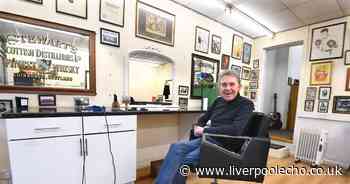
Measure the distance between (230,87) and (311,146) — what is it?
231cm

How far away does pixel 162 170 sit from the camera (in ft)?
4.88

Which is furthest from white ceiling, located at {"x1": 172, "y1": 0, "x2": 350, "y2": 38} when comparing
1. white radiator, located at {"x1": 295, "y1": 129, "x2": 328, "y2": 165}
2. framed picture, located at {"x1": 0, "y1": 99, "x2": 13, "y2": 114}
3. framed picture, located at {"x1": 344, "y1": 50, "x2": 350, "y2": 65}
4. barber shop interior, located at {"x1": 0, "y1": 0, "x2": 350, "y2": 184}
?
framed picture, located at {"x1": 0, "y1": 99, "x2": 13, "y2": 114}

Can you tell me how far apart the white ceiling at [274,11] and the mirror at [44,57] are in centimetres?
161

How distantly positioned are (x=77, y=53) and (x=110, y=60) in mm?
354

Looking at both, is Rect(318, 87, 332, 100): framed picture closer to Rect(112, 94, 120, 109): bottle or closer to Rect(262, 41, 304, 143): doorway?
Rect(262, 41, 304, 143): doorway

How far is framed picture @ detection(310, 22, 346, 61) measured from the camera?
2816 mm

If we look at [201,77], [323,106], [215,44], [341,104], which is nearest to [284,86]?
[323,106]

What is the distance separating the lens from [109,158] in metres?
1.60

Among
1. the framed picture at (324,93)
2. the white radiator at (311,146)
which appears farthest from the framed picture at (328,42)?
the white radiator at (311,146)

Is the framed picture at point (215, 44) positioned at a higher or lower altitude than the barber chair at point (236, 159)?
higher

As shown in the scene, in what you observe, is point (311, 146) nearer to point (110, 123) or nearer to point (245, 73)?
point (245, 73)

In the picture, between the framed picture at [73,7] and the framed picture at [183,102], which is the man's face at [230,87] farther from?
the framed picture at [73,7]

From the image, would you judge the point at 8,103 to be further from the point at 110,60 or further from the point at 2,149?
the point at 110,60

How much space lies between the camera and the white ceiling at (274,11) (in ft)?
8.32
